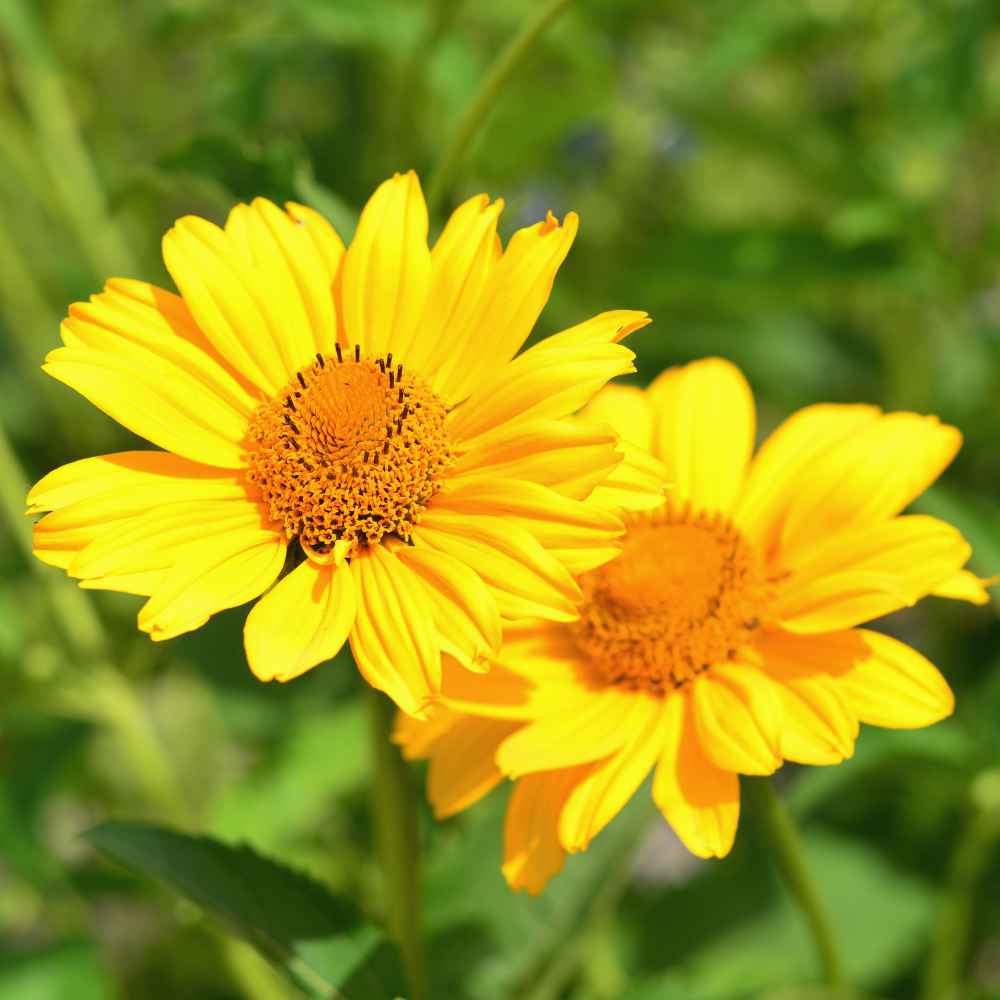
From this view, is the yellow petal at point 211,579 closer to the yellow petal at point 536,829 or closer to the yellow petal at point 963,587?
the yellow petal at point 536,829

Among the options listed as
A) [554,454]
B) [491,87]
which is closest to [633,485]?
[554,454]

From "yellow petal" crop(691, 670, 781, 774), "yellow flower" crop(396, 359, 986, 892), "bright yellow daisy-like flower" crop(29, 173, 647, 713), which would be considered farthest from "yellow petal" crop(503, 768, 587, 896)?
"bright yellow daisy-like flower" crop(29, 173, 647, 713)

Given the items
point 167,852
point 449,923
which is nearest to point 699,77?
point 449,923

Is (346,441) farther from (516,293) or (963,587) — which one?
(963,587)

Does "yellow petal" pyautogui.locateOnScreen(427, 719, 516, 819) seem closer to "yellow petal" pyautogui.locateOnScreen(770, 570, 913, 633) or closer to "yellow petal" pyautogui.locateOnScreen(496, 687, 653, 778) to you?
"yellow petal" pyautogui.locateOnScreen(496, 687, 653, 778)

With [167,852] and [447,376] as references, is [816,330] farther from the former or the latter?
[167,852]

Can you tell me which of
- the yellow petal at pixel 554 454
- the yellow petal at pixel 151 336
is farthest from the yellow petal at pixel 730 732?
the yellow petal at pixel 151 336

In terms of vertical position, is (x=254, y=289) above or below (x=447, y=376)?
above
